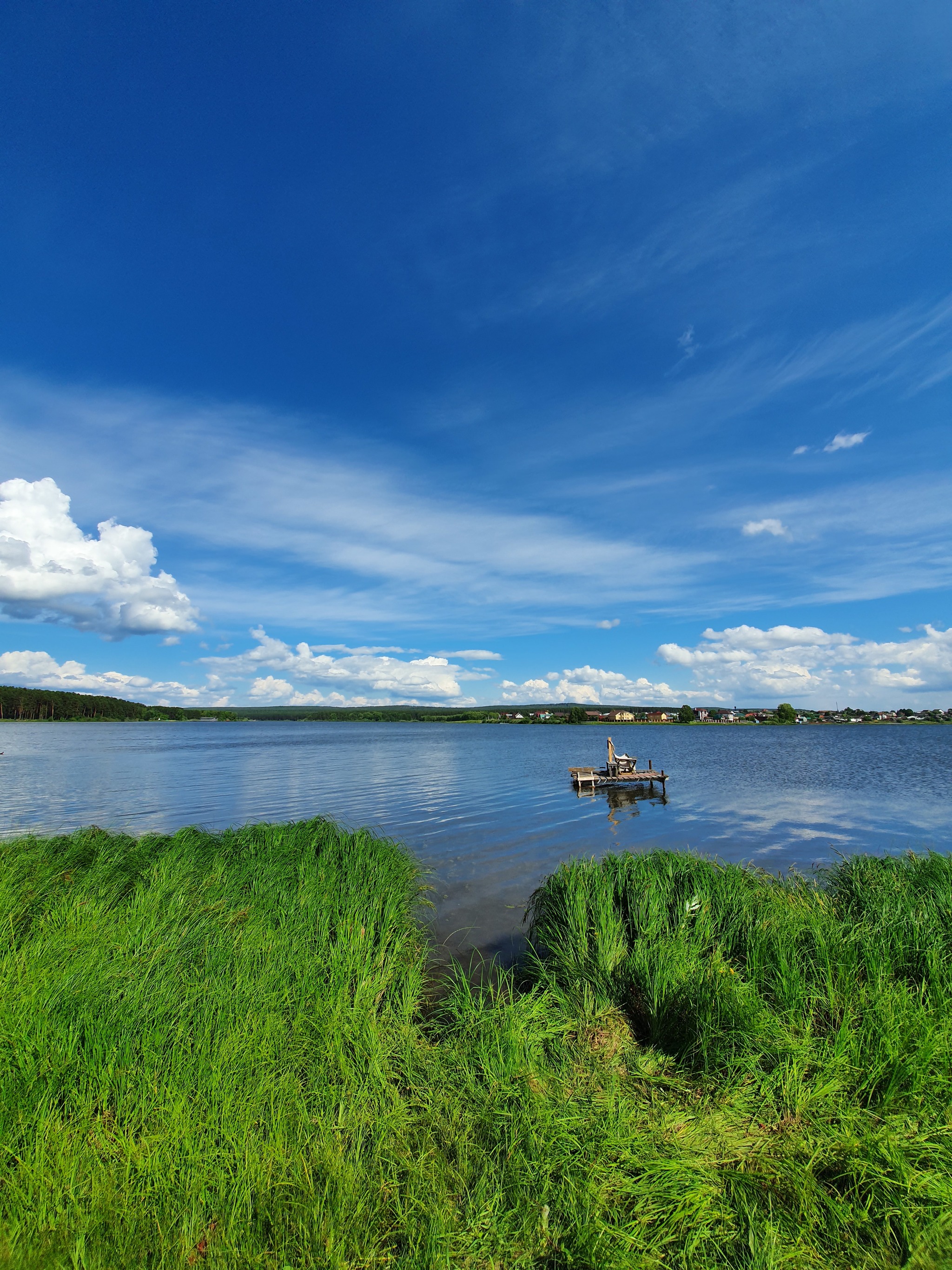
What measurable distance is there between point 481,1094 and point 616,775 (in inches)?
1373

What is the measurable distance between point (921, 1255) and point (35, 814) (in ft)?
99.1

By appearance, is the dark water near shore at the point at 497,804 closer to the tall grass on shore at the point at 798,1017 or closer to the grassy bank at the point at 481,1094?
the tall grass on shore at the point at 798,1017

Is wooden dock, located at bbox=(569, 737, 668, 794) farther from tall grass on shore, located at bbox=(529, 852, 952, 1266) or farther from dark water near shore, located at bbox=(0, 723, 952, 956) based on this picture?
tall grass on shore, located at bbox=(529, 852, 952, 1266)

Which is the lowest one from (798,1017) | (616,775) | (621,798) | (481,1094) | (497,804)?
(621,798)

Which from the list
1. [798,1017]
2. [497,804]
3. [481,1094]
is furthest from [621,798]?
[481,1094]

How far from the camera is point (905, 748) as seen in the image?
7188cm

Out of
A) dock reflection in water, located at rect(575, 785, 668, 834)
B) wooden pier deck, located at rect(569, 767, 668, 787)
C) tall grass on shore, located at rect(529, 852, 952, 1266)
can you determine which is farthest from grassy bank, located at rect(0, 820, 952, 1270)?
wooden pier deck, located at rect(569, 767, 668, 787)

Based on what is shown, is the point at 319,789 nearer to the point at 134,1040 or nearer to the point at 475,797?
the point at 475,797

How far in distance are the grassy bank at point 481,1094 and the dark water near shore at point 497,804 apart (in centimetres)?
482

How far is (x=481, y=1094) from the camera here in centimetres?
474

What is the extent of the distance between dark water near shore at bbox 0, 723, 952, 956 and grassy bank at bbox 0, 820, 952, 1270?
482cm

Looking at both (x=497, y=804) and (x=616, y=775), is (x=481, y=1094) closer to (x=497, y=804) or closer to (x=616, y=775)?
(x=497, y=804)

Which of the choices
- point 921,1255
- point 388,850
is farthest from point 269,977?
point 388,850

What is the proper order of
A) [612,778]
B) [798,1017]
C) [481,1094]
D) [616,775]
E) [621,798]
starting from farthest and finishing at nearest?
[616,775] < [612,778] < [621,798] < [798,1017] < [481,1094]
